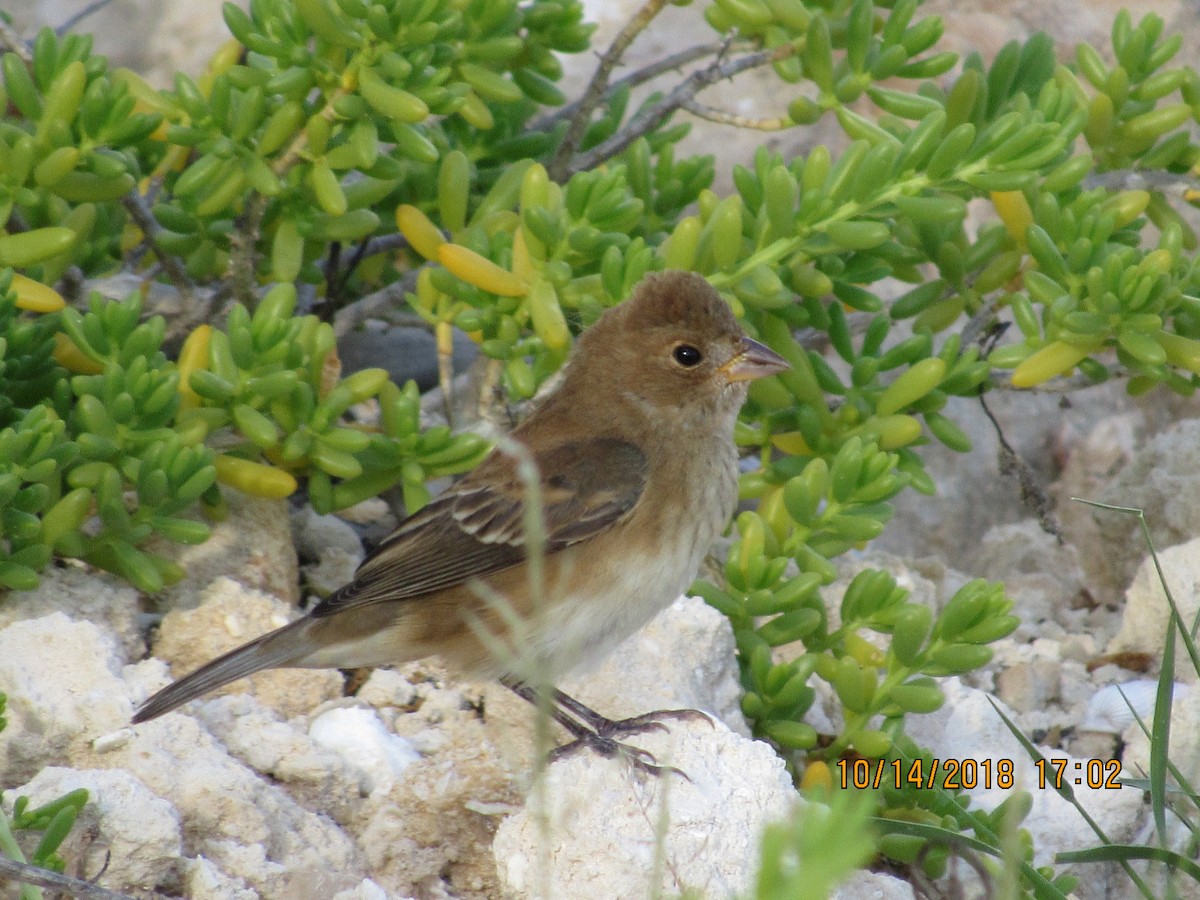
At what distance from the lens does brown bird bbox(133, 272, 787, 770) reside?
380 cm

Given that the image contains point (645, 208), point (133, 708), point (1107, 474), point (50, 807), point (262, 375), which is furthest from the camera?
point (1107, 474)

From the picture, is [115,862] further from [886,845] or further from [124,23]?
[124,23]

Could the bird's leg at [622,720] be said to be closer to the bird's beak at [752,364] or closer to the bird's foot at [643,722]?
the bird's foot at [643,722]

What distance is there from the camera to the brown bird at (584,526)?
3.80 meters

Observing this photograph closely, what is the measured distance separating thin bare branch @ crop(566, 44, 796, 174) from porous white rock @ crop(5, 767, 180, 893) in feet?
9.57

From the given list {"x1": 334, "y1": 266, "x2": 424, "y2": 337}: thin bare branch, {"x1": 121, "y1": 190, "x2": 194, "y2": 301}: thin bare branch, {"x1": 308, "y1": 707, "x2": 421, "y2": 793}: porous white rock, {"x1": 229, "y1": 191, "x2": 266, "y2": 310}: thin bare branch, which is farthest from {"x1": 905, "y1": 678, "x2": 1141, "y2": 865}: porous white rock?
{"x1": 121, "y1": 190, "x2": 194, "y2": 301}: thin bare branch

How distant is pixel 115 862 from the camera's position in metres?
2.98

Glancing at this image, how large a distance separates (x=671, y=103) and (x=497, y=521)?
1.77m

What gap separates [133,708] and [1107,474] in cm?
433

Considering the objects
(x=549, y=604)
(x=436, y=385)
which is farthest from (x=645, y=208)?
(x=549, y=604)

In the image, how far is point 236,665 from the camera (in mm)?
3670
